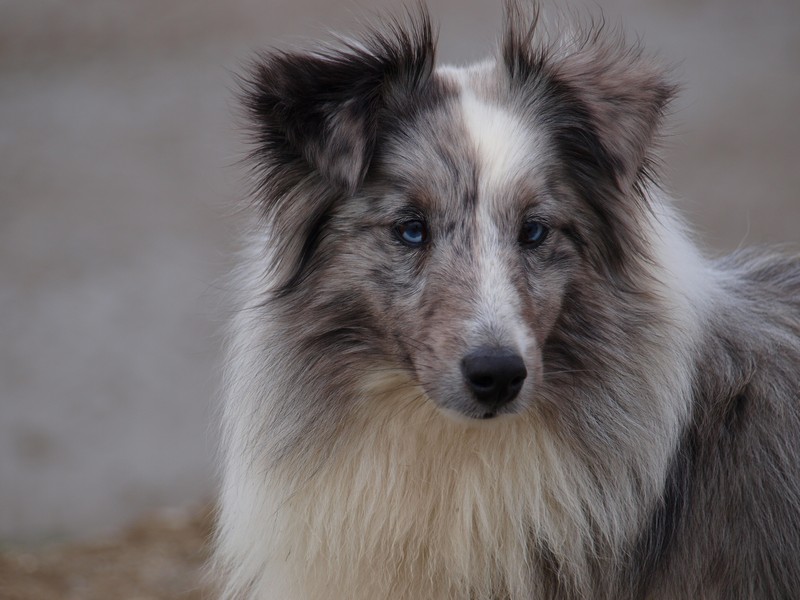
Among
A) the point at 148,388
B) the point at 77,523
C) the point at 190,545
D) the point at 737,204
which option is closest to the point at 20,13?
the point at 148,388

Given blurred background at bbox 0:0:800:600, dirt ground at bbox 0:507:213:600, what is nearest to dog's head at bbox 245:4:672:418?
dirt ground at bbox 0:507:213:600

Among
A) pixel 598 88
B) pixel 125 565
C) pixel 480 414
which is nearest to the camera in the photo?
pixel 480 414

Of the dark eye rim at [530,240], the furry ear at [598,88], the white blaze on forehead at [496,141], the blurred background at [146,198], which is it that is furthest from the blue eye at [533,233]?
the blurred background at [146,198]

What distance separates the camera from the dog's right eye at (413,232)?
327cm

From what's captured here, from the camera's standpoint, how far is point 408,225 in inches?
130

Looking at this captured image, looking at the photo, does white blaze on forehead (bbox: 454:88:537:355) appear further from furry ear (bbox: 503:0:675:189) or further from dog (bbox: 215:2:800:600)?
furry ear (bbox: 503:0:675:189)

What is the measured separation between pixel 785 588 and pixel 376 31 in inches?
83.1

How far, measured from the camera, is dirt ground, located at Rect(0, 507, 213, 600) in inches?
220

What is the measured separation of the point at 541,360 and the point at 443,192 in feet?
1.88

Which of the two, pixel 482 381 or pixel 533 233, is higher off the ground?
pixel 533 233

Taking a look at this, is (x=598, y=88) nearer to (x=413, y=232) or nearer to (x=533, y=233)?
(x=533, y=233)

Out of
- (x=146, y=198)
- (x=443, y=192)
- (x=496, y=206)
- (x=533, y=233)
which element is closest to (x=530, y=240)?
(x=533, y=233)

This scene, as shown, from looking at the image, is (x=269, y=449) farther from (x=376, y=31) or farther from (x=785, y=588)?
(x=785, y=588)

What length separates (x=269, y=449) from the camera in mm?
3529
